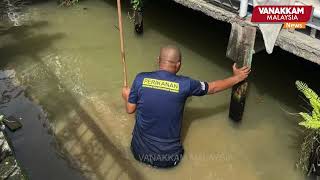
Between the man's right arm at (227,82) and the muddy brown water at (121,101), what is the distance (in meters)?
1.31

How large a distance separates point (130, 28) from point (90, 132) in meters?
4.18

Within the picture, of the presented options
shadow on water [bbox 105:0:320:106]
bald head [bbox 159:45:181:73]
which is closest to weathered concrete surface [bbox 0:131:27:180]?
bald head [bbox 159:45:181:73]

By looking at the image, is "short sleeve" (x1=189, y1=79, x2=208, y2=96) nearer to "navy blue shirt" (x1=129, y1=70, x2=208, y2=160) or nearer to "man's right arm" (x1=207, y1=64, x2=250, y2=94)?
"navy blue shirt" (x1=129, y1=70, x2=208, y2=160)

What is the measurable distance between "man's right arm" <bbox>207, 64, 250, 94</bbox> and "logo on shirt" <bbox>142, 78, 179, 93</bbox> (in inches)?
23.0

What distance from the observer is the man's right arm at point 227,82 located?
5198mm

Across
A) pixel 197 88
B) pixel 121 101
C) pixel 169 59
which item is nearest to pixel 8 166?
pixel 169 59

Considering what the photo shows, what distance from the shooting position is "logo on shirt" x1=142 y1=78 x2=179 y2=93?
15.7 feet

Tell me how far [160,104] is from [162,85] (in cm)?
24

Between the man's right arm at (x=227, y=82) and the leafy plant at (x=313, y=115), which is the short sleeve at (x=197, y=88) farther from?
the leafy plant at (x=313, y=115)

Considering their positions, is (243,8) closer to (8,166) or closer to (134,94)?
(134,94)

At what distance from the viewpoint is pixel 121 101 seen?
7375 mm

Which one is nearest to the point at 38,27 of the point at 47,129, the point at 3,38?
the point at 3,38

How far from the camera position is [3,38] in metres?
9.70

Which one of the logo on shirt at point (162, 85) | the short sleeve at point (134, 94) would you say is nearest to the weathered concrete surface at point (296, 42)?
the logo on shirt at point (162, 85)
